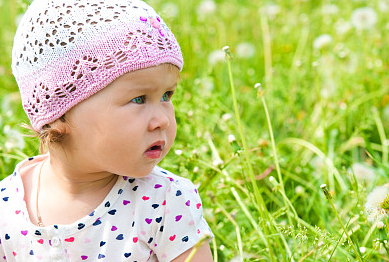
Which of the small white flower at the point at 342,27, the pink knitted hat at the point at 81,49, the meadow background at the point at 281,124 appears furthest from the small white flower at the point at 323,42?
the pink knitted hat at the point at 81,49

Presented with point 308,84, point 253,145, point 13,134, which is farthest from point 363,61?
point 13,134

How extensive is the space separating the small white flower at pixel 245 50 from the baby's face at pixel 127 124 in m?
1.65

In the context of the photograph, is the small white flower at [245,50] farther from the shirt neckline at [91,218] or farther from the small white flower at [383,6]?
the shirt neckline at [91,218]

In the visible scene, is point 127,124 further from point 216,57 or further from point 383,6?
point 383,6

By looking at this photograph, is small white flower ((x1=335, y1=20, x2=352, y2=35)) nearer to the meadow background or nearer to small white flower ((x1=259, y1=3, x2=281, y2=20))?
the meadow background

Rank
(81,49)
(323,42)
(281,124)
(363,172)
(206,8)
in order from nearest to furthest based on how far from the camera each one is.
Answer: (81,49) < (363,172) < (281,124) < (323,42) < (206,8)

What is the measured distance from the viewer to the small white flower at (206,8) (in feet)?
9.80

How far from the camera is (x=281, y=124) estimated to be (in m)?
2.19

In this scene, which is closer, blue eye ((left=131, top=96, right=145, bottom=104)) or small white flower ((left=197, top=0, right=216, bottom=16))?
blue eye ((left=131, top=96, right=145, bottom=104))

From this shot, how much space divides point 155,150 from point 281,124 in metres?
1.17

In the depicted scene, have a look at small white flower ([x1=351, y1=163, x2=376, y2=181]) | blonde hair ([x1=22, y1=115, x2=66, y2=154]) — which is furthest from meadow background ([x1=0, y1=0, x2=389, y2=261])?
blonde hair ([x1=22, y1=115, x2=66, y2=154])

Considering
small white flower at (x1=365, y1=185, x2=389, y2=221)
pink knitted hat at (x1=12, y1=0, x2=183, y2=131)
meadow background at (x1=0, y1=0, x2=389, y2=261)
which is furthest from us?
meadow background at (x1=0, y1=0, x2=389, y2=261)

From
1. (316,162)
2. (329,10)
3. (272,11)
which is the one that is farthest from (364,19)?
(316,162)

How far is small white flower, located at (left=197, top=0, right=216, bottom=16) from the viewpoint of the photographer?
9.80 feet
